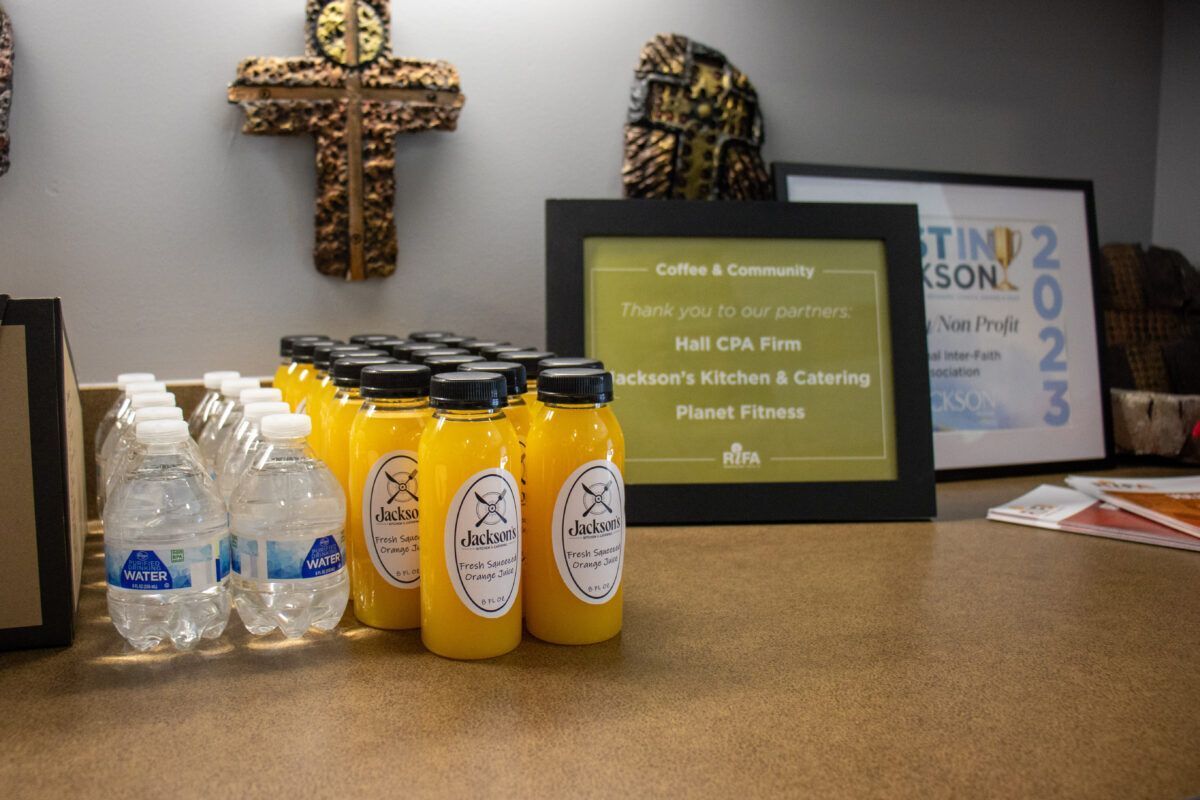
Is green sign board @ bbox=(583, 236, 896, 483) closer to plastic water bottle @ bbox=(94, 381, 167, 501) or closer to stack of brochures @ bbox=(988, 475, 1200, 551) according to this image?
stack of brochures @ bbox=(988, 475, 1200, 551)

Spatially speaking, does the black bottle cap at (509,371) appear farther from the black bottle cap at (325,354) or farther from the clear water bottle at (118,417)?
the clear water bottle at (118,417)

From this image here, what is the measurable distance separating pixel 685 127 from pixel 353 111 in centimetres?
56

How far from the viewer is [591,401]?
2.95 feet

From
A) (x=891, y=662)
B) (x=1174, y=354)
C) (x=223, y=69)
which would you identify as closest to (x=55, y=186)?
(x=223, y=69)

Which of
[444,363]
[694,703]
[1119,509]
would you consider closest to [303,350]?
[444,363]

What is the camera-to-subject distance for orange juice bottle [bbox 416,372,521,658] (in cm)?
85

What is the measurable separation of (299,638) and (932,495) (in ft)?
2.98

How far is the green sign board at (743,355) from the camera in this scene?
139 centimetres

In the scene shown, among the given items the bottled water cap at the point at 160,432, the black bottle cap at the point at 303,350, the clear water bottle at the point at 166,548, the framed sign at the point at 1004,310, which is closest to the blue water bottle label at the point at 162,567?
the clear water bottle at the point at 166,548

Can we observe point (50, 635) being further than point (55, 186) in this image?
No

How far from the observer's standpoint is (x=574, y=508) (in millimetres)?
Result: 900

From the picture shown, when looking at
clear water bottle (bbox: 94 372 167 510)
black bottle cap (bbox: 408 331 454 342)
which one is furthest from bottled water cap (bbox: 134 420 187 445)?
black bottle cap (bbox: 408 331 454 342)

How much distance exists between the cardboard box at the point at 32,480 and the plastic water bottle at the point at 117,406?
0.43 meters

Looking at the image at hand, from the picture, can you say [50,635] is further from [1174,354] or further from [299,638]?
[1174,354]
